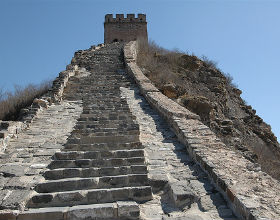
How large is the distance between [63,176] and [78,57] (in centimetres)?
1135

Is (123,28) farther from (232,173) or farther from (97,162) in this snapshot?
(232,173)

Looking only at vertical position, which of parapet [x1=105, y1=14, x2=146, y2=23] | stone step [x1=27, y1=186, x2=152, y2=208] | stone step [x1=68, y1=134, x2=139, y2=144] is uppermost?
parapet [x1=105, y1=14, x2=146, y2=23]

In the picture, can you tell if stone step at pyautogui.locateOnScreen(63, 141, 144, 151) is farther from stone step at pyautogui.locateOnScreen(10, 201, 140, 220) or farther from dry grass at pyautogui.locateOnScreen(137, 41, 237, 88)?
dry grass at pyautogui.locateOnScreen(137, 41, 237, 88)

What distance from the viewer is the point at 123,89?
399 inches

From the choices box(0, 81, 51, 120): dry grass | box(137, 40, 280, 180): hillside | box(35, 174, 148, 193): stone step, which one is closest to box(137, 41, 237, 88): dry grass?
box(137, 40, 280, 180): hillside

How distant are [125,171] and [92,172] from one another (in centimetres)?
46

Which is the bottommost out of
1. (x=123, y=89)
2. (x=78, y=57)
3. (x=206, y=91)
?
(x=123, y=89)

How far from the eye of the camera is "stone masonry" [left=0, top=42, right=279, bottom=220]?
3156mm

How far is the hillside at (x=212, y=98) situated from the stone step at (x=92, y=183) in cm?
388

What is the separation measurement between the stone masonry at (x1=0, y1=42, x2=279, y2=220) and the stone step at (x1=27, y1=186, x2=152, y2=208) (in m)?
0.01

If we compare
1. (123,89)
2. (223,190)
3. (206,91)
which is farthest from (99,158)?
(206,91)

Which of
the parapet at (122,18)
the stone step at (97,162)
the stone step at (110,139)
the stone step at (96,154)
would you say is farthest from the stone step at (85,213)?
the parapet at (122,18)

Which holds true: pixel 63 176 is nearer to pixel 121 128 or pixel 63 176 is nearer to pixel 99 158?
pixel 99 158

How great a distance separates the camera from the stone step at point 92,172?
4.04 metres
